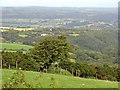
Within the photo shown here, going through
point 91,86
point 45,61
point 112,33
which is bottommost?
point 112,33

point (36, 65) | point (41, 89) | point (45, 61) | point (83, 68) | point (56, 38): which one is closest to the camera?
point (41, 89)

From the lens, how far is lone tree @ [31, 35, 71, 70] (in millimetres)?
25197

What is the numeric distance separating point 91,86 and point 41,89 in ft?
10.3

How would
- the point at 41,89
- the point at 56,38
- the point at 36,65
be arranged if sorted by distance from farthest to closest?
1. the point at 56,38
2. the point at 36,65
3. the point at 41,89

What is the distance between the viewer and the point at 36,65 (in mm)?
23188

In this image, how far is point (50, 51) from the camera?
25109 mm

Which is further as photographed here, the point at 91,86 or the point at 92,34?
the point at 92,34

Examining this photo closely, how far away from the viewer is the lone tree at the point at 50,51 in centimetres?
2520

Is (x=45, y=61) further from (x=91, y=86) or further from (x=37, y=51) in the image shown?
(x=91, y=86)

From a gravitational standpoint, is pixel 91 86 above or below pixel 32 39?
above

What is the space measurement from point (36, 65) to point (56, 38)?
4.46 m

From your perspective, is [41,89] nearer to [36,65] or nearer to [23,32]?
[36,65]

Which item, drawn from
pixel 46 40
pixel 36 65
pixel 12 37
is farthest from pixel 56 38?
pixel 12 37

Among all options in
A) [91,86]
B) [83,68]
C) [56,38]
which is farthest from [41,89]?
[56,38]
